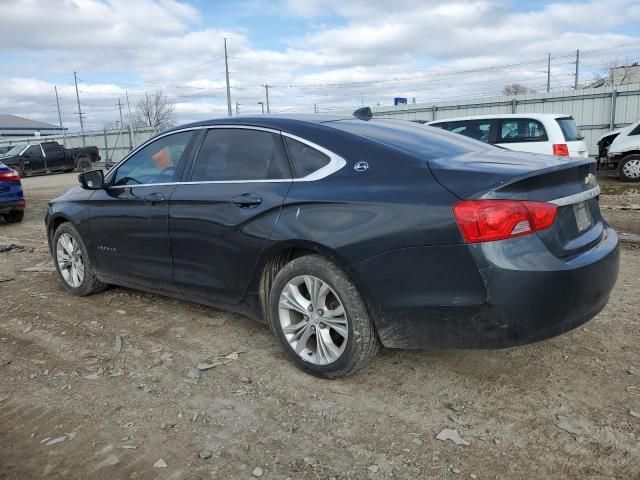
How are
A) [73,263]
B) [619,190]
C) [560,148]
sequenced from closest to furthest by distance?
1. [73,263]
2. [560,148]
3. [619,190]

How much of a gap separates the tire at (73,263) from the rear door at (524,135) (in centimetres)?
833

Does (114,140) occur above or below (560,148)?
above

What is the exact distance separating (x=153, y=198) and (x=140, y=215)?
8.5 inches

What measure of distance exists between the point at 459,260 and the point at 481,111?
19097 mm

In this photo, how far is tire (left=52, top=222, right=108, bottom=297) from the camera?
5035 mm

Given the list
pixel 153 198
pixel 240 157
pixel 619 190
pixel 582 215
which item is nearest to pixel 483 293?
pixel 582 215

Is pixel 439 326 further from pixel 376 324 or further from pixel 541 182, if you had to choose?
pixel 541 182

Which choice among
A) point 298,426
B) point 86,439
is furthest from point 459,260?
point 86,439

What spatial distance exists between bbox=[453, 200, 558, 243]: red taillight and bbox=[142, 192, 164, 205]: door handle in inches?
92.5

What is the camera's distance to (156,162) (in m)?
4.36

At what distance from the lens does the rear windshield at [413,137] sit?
10.5 ft

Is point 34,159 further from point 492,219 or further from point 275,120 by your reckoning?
point 492,219

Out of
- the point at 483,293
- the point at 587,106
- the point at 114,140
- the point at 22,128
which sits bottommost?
the point at 483,293

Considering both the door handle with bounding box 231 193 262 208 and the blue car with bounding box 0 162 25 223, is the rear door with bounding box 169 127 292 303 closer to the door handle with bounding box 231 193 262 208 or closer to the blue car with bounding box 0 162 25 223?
the door handle with bounding box 231 193 262 208
